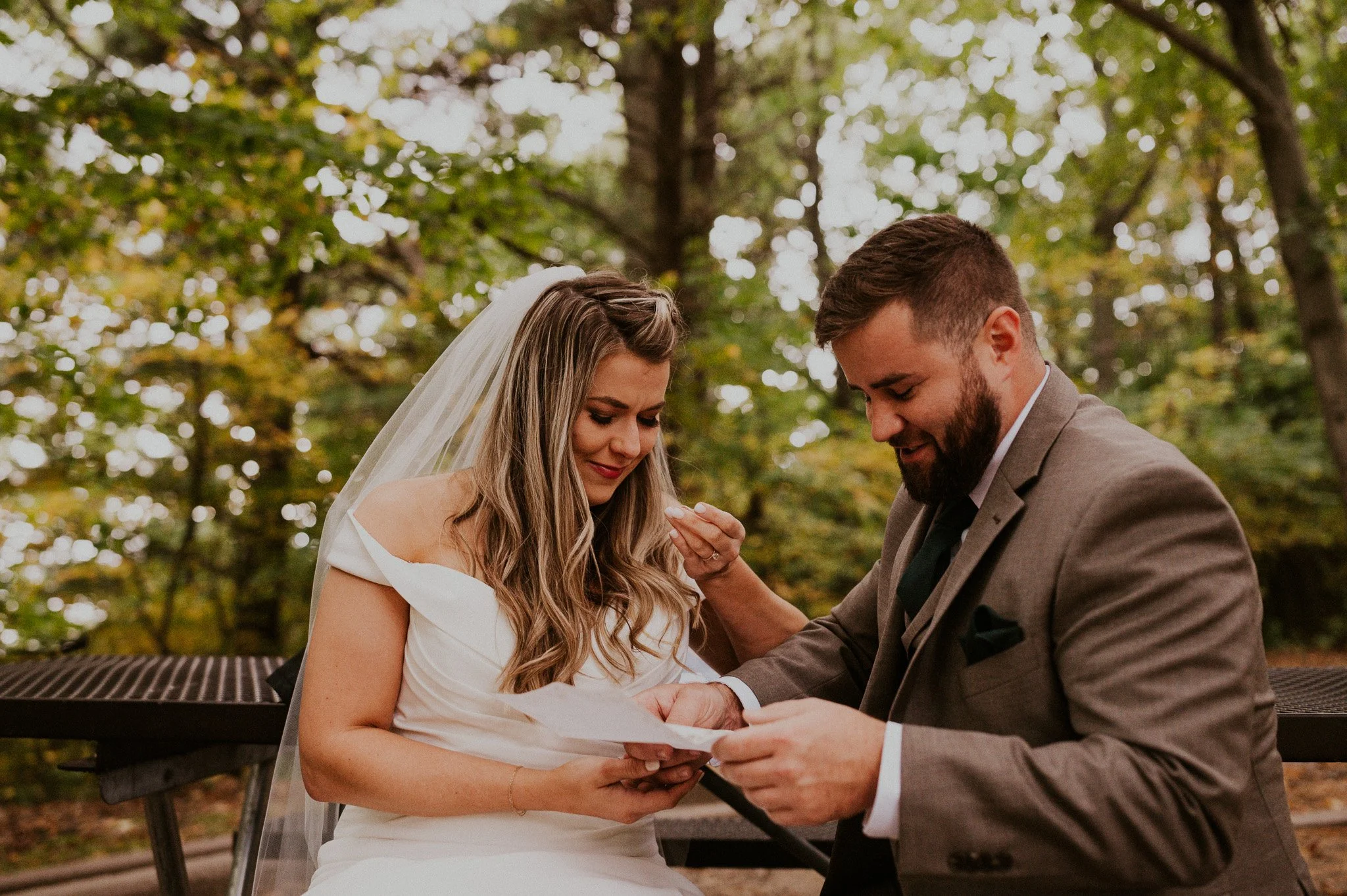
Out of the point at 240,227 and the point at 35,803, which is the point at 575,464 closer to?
the point at 240,227

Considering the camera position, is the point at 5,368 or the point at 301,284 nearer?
the point at 5,368

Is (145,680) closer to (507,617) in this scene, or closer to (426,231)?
(507,617)

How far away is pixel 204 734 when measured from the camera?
2738 millimetres

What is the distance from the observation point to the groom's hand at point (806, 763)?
66.6 inches

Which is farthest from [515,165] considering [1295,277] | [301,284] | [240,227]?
[1295,277]

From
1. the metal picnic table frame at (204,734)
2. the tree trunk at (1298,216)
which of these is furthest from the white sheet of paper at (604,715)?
the tree trunk at (1298,216)

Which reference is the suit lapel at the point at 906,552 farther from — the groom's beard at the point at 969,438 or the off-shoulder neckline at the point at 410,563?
the off-shoulder neckline at the point at 410,563

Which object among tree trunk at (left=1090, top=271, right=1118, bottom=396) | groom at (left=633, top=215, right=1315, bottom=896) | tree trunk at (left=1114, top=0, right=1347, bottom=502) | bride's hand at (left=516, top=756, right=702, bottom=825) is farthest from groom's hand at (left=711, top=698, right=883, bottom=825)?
tree trunk at (left=1090, top=271, right=1118, bottom=396)

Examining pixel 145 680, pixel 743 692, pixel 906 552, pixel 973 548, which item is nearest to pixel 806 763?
pixel 973 548

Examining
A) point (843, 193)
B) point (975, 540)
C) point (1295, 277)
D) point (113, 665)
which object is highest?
point (843, 193)

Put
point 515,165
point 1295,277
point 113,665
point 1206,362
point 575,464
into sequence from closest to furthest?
point 575,464
point 113,665
point 515,165
point 1295,277
point 1206,362

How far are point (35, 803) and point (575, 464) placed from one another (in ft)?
19.6

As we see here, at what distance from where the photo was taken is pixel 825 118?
10.4 m

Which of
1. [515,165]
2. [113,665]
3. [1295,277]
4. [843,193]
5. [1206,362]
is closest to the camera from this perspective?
[113,665]
